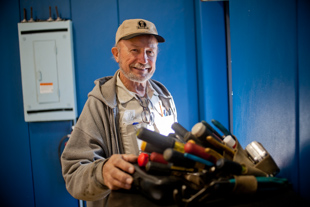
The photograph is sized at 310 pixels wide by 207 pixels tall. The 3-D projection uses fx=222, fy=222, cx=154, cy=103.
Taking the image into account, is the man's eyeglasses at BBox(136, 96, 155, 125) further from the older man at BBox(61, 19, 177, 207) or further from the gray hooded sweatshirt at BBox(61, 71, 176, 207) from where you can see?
the gray hooded sweatshirt at BBox(61, 71, 176, 207)

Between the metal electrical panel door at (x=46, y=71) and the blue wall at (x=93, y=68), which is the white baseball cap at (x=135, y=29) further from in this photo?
the metal electrical panel door at (x=46, y=71)

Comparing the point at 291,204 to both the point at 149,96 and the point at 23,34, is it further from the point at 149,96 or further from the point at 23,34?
the point at 23,34

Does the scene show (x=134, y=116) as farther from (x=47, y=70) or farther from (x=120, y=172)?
(x=47, y=70)

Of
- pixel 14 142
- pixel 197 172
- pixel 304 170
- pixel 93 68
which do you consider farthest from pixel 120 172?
pixel 14 142

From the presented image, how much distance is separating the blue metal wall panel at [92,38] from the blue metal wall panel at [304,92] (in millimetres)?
1874

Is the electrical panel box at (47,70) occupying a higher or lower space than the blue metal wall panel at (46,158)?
higher

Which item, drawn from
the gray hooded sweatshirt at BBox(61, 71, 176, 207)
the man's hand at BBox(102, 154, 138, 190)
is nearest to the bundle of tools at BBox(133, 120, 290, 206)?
the man's hand at BBox(102, 154, 138, 190)

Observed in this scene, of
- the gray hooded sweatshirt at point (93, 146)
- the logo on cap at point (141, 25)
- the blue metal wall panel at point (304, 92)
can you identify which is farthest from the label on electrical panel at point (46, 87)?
the blue metal wall panel at point (304, 92)

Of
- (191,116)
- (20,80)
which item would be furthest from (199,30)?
(20,80)

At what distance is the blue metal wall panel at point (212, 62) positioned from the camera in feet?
7.25

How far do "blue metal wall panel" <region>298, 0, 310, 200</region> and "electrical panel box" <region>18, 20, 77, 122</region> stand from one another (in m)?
2.03

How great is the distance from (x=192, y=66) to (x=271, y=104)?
1.63 metres

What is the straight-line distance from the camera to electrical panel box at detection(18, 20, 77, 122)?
2172mm

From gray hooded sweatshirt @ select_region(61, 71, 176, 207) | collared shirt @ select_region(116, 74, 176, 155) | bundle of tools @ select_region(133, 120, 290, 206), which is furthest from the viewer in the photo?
collared shirt @ select_region(116, 74, 176, 155)
